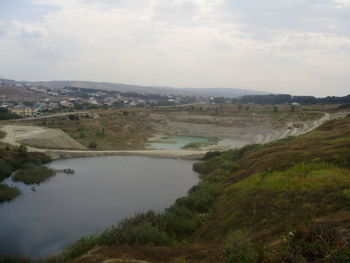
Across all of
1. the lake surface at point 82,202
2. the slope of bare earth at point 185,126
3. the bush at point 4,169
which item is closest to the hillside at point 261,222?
the lake surface at point 82,202

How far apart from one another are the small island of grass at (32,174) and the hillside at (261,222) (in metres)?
16.3

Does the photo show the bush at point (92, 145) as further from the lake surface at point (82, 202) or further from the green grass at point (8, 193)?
the green grass at point (8, 193)

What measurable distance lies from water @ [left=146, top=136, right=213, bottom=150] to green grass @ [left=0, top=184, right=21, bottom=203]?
96.8 ft

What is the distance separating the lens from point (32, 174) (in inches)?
1288

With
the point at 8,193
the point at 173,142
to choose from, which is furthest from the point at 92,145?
the point at 8,193

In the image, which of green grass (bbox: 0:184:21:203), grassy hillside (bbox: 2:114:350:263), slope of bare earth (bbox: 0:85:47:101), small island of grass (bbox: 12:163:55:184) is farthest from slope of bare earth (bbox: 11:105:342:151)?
slope of bare earth (bbox: 0:85:47:101)

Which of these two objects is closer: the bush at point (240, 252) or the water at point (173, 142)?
the bush at point (240, 252)

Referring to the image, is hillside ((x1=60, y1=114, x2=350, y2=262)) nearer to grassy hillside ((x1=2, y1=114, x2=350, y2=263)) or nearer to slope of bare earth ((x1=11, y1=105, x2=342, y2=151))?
grassy hillside ((x1=2, y1=114, x2=350, y2=263))

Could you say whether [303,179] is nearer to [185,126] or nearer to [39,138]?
[39,138]

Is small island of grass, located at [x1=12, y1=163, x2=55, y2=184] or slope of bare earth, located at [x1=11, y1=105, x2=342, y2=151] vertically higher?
slope of bare earth, located at [x1=11, y1=105, x2=342, y2=151]

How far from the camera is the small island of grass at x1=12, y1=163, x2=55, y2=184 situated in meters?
31.3

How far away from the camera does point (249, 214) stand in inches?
A: 656

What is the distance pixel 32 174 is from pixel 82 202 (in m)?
10.5

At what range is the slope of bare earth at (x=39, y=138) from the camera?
4616 centimetres
